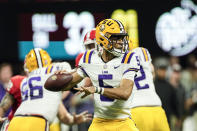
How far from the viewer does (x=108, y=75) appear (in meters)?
5.13

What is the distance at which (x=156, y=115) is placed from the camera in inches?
245

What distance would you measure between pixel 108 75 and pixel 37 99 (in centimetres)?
→ 119

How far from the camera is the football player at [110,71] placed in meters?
5.13

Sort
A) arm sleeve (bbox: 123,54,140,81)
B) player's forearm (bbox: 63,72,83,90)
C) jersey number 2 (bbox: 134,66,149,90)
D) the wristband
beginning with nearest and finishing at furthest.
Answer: the wristband, arm sleeve (bbox: 123,54,140,81), player's forearm (bbox: 63,72,83,90), jersey number 2 (bbox: 134,66,149,90)

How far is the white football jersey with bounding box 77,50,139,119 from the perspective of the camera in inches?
201

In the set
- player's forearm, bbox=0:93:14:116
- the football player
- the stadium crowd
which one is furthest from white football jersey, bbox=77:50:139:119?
the stadium crowd

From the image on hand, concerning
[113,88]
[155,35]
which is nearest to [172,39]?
[155,35]

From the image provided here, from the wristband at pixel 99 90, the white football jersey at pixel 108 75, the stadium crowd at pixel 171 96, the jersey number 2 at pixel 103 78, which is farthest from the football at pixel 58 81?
the stadium crowd at pixel 171 96

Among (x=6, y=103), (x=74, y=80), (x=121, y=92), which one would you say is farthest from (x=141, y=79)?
(x=6, y=103)

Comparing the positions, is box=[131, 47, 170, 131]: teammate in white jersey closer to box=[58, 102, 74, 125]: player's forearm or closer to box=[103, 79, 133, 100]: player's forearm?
box=[58, 102, 74, 125]: player's forearm

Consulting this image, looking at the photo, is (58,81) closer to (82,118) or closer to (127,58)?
(127,58)

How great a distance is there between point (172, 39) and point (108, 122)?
20.7 ft

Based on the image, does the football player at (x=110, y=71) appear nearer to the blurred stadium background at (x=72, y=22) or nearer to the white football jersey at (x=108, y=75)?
the white football jersey at (x=108, y=75)

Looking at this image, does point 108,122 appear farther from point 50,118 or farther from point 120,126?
point 50,118
